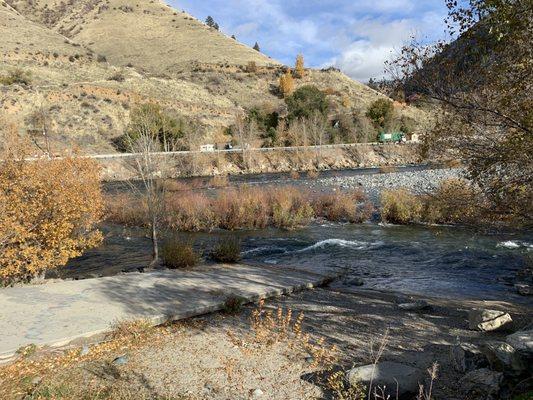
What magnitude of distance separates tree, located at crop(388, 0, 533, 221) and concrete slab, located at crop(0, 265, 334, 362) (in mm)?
5309

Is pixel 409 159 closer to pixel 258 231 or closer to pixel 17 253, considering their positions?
pixel 258 231

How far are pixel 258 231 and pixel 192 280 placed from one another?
10475 millimetres

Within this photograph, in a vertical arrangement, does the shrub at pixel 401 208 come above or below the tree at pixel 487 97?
below

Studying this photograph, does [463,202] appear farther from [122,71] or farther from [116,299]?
[122,71]

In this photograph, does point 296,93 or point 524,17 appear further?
point 296,93

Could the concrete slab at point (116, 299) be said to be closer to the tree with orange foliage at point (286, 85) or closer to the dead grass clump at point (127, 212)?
the dead grass clump at point (127, 212)

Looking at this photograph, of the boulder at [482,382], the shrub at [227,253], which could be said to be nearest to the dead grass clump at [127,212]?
the shrub at [227,253]

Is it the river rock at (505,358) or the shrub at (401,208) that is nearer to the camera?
the river rock at (505,358)

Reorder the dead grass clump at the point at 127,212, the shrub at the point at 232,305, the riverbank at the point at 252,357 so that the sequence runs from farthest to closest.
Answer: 1. the dead grass clump at the point at 127,212
2. the shrub at the point at 232,305
3. the riverbank at the point at 252,357

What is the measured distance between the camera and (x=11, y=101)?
55500mm

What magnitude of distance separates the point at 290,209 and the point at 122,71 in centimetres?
6573

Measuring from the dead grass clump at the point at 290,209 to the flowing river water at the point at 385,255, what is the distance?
660mm

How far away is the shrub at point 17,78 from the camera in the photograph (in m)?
59.8

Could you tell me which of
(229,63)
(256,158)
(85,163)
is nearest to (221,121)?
(256,158)
